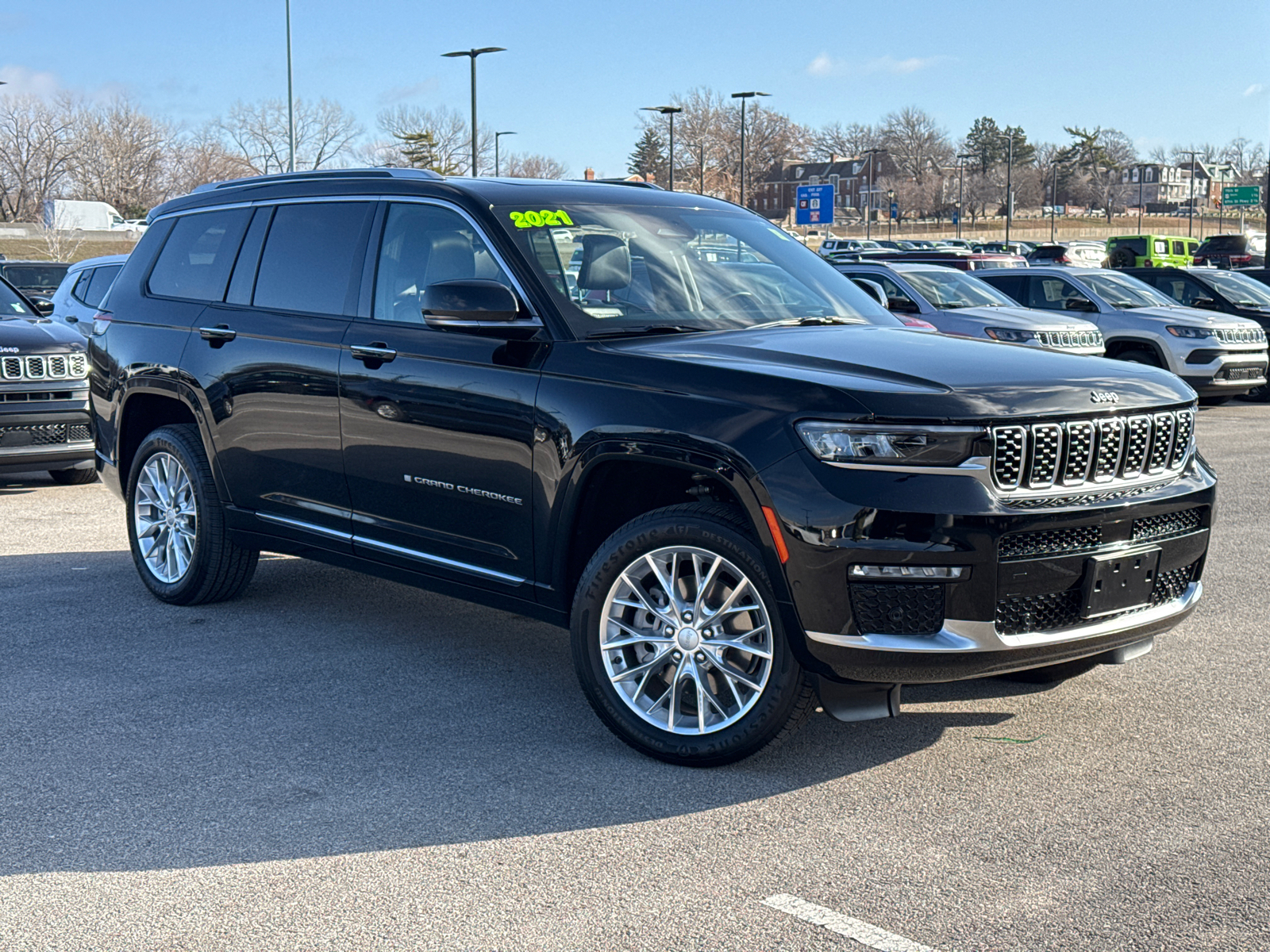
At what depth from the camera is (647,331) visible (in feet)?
15.8

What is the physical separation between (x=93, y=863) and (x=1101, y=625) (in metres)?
2.99

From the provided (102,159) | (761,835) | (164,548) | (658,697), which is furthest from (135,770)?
(102,159)

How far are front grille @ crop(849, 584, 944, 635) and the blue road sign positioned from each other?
5016 cm

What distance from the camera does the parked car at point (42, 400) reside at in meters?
10.1

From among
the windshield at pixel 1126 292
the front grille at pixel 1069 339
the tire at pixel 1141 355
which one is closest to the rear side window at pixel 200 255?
the front grille at pixel 1069 339

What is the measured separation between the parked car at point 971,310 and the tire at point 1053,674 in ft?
29.1

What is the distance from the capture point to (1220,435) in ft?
47.1

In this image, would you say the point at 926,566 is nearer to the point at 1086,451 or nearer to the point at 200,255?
the point at 1086,451

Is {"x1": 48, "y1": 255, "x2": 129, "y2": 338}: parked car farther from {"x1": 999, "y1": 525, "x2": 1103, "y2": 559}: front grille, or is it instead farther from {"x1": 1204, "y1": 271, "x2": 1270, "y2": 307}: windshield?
{"x1": 1204, "y1": 271, "x2": 1270, "y2": 307}: windshield

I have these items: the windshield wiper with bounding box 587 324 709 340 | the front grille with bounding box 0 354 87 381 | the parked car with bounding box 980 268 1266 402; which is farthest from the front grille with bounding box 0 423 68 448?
the parked car with bounding box 980 268 1266 402

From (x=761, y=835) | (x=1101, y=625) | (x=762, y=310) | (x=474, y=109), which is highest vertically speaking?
(x=474, y=109)

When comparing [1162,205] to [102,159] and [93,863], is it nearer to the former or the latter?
[102,159]

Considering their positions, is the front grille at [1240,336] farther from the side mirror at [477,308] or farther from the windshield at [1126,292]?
the side mirror at [477,308]

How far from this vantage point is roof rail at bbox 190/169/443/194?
5.53 metres
